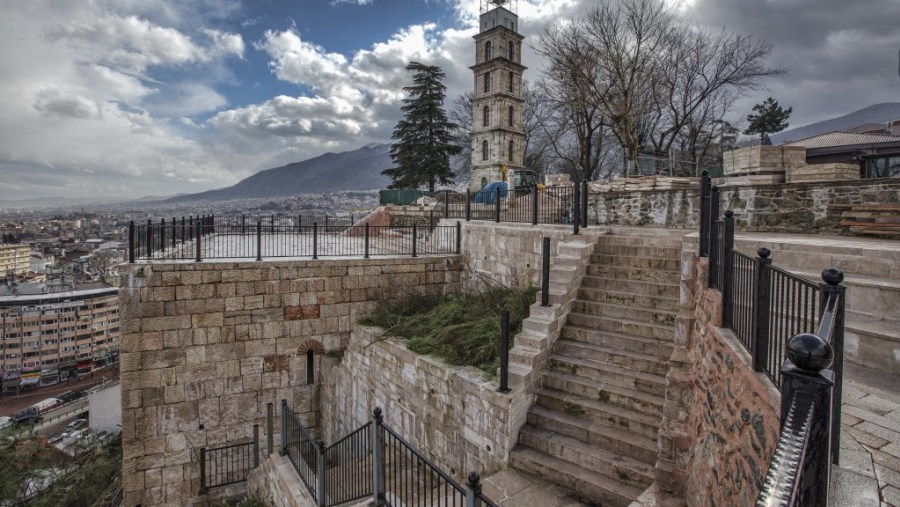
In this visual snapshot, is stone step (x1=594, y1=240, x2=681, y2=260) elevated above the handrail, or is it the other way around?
stone step (x1=594, y1=240, x2=681, y2=260)

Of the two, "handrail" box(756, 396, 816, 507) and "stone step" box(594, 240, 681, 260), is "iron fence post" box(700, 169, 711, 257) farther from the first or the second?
"handrail" box(756, 396, 816, 507)

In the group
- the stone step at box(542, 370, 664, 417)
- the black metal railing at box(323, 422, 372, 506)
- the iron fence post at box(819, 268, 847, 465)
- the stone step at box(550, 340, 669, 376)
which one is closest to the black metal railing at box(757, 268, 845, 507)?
the iron fence post at box(819, 268, 847, 465)

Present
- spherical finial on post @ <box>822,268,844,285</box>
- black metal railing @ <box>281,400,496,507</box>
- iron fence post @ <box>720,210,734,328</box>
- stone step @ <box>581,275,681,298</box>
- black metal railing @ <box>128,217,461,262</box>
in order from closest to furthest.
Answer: spherical finial on post @ <box>822,268,844,285</box>, iron fence post @ <box>720,210,734,328</box>, black metal railing @ <box>281,400,496,507</box>, stone step @ <box>581,275,681,298</box>, black metal railing @ <box>128,217,461,262</box>

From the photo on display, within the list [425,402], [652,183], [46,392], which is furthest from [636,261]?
[46,392]

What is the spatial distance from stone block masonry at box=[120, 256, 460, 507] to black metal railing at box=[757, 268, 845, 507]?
33.6 feet

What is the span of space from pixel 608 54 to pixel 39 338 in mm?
61907

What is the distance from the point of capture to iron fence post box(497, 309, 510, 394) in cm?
617

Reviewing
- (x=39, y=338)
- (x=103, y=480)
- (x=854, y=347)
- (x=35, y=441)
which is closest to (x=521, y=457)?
(x=854, y=347)

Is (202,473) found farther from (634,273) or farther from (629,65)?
(629,65)

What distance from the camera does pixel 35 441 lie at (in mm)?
16156

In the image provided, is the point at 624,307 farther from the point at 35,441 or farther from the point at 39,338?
the point at 39,338

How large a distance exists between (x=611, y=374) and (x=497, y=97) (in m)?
34.9

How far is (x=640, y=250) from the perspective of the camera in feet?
26.8

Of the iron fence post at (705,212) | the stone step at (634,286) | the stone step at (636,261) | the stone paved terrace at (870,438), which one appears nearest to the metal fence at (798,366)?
the stone paved terrace at (870,438)
